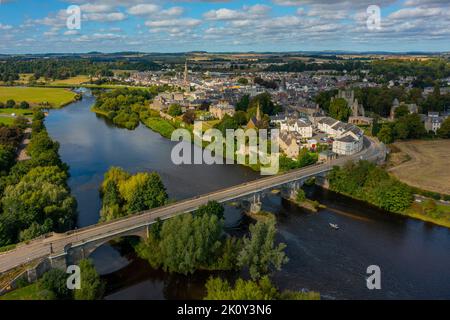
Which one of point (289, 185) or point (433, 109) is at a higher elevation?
point (433, 109)

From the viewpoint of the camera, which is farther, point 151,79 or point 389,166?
point 151,79

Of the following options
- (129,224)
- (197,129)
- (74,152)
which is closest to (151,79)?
(197,129)

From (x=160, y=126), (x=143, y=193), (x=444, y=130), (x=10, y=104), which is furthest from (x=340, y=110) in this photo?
(x=10, y=104)

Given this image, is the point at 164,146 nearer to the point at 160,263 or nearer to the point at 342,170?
the point at 342,170

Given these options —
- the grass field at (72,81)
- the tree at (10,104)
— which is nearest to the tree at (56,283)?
the tree at (10,104)

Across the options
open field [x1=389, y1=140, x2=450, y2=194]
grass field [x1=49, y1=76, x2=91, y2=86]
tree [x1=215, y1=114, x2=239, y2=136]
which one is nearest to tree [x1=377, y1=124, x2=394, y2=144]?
open field [x1=389, y1=140, x2=450, y2=194]

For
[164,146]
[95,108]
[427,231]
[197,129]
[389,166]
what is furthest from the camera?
[95,108]

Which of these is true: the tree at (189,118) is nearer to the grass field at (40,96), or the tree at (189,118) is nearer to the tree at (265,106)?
the tree at (265,106)
